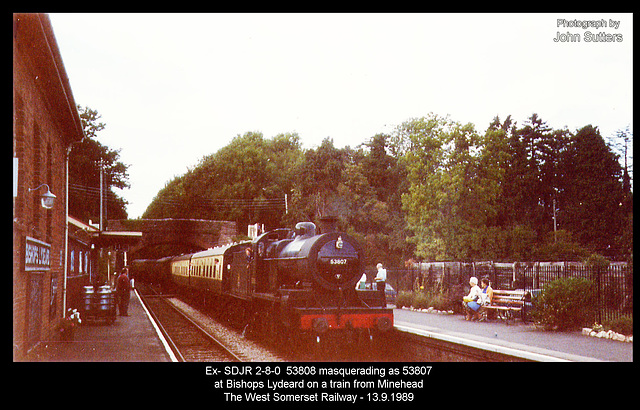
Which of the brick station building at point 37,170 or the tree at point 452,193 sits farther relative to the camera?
the tree at point 452,193

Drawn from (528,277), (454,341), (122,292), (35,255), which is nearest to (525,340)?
(454,341)

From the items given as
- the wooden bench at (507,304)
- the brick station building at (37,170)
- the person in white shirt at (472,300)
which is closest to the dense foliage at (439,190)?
the wooden bench at (507,304)

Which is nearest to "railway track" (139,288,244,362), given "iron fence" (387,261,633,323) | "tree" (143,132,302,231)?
"iron fence" (387,261,633,323)

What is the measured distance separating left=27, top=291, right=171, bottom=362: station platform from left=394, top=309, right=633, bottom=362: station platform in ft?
16.2

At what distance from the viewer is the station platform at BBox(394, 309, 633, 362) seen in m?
8.12

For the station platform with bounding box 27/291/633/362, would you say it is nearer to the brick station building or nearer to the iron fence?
the brick station building

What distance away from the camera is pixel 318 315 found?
10.1m

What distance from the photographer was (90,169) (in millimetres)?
22328

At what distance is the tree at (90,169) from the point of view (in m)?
18.3

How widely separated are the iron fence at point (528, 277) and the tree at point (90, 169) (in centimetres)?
1185

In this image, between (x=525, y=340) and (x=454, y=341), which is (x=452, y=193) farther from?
(x=454, y=341)

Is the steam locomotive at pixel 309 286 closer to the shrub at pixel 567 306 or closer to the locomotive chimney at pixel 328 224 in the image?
the locomotive chimney at pixel 328 224

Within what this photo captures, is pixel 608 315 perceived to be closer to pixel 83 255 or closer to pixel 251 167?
pixel 83 255

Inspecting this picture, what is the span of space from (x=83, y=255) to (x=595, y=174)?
19.4m
